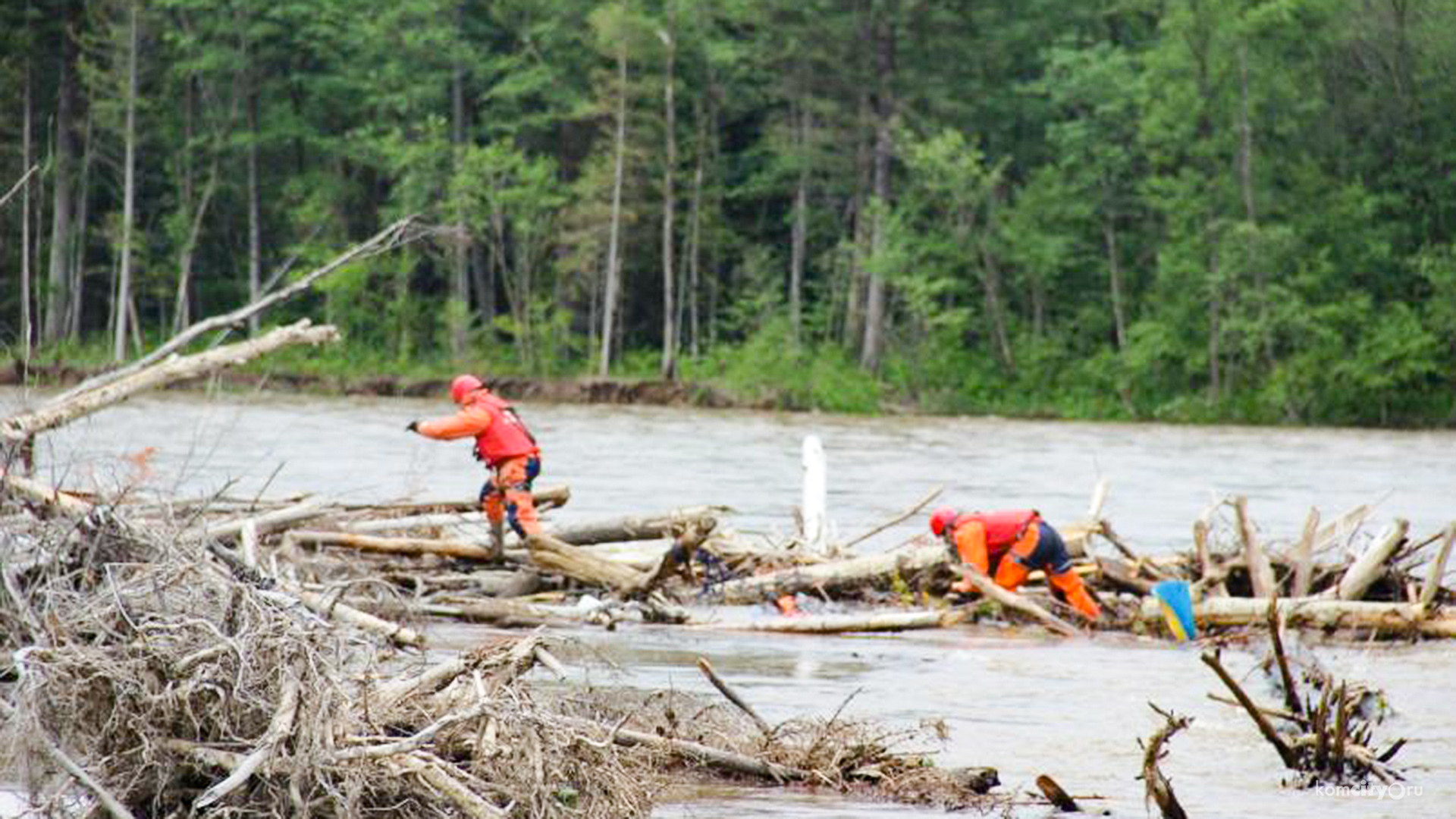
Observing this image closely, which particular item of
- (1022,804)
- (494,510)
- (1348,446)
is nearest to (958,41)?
(1348,446)

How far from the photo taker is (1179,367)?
191 feet

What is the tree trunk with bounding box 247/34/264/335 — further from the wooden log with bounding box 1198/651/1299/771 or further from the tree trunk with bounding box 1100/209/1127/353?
the wooden log with bounding box 1198/651/1299/771

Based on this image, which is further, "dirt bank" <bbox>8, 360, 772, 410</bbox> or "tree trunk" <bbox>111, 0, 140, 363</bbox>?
"tree trunk" <bbox>111, 0, 140, 363</bbox>

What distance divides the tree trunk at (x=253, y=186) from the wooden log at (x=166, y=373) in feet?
174

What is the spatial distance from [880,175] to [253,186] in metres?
17.5

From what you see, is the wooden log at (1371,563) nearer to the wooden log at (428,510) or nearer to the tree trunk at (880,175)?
the wooden log at (428,510)

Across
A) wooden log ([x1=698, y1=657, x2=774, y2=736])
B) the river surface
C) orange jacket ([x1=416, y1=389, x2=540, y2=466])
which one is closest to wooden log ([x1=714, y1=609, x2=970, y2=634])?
the river surface

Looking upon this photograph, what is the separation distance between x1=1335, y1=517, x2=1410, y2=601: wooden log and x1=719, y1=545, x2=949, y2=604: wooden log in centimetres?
265

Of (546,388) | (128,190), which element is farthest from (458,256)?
(128,190)

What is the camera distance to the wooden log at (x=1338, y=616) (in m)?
15.5

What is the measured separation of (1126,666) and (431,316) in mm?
53554

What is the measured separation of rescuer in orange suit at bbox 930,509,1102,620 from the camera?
1595 cm

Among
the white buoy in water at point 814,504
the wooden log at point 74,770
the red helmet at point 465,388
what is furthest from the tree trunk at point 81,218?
the wooden log at point 74,770

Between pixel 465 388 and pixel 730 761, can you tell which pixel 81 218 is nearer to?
pixel 465 388
